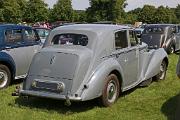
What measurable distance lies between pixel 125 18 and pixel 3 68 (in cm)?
6942

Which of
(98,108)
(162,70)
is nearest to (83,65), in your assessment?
(98,108)

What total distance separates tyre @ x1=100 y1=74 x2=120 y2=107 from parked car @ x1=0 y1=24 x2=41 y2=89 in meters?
3.15

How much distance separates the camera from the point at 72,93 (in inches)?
294

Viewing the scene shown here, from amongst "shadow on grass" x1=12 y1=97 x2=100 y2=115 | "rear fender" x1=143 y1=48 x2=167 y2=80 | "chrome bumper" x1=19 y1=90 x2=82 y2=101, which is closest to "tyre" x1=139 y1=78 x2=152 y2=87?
"rear fender" x1=143 y1=48 x2=167 y2=80

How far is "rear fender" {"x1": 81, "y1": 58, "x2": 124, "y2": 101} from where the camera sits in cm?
748

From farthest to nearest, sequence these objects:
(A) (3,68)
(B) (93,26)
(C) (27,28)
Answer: (C) (27,28) → (A) (3,68) → (B) (93,26)

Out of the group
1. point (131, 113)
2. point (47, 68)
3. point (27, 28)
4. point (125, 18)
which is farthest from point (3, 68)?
point (125, 18)

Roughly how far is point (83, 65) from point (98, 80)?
15.8 inches

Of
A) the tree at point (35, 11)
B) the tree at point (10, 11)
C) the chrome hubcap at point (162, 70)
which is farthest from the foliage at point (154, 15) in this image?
the chrome hubcap at point (162, 70)

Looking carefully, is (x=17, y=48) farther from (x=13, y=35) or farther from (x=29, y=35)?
(x=29, y=35)

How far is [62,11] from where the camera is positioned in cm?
7156

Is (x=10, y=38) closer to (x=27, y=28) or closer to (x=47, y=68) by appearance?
(x=27, y=28)

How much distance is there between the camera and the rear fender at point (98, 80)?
7.48m

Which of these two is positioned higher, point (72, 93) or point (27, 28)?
point (27, 28)
